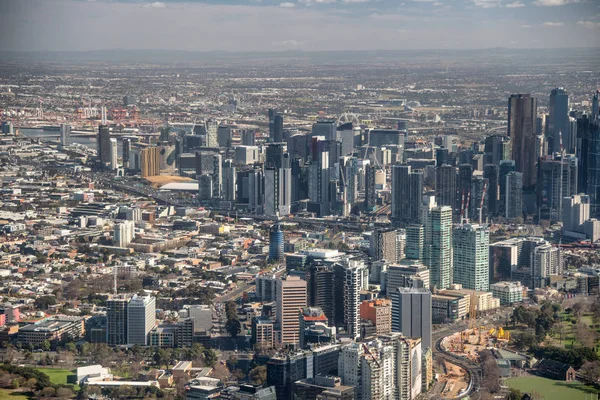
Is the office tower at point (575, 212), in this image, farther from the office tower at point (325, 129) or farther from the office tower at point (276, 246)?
the office tower at point (325, 129)

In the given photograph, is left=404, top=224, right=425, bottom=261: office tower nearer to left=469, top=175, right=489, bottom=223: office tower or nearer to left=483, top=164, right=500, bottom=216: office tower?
left=469, top=175, right=489, bottom=223: office tower

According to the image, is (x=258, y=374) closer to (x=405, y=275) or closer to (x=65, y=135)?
(x=405, y=275)

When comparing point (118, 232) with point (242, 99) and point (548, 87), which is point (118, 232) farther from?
point (242, 99)

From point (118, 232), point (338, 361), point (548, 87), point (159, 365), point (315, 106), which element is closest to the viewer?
point (338, 361)

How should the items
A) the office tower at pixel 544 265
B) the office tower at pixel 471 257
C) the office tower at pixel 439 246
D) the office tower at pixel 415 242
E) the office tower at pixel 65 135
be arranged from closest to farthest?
the office tower at pixel 439 246 < the office tower at pixel 471 257 < the office tower at pixel 415 242 < the office tower at pixel 544 265 < the office tower at pixel 65 135

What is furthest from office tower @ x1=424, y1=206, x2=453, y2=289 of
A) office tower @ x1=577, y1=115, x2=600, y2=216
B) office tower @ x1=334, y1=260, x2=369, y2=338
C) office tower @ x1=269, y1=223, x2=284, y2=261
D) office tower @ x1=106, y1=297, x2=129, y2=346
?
office tower @ x1=577, y1=115, x2=600, y2=216

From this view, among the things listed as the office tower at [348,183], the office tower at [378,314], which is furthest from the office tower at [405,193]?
the office tower at [378,314]

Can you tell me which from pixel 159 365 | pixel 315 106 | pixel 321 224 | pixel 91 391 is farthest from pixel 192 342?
pixel 315 106
